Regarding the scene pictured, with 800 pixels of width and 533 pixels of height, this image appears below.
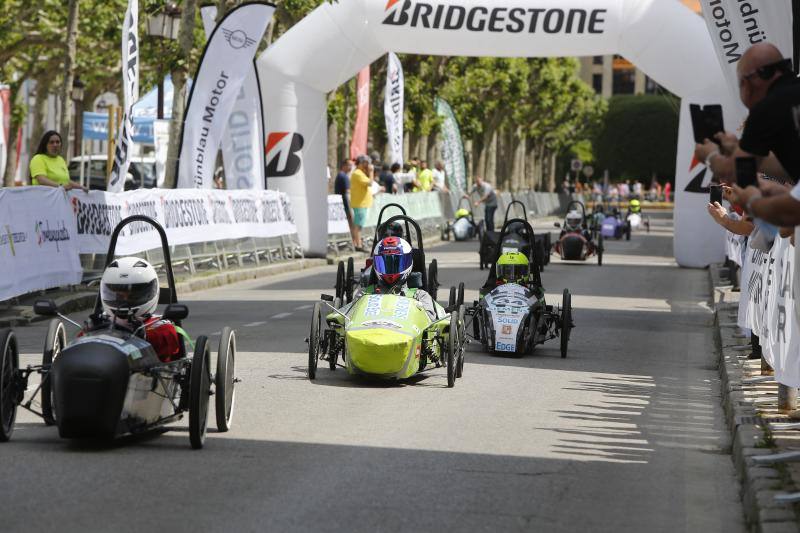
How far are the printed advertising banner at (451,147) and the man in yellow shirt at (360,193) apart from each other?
59.3 feet

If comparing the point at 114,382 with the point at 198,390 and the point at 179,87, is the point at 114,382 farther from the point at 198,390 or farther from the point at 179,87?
the point at 179,87

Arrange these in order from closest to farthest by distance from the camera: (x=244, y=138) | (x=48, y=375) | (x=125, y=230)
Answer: (x=48, y=375), (x=125, y=230), (x=244, y=138)

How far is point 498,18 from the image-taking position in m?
27.9

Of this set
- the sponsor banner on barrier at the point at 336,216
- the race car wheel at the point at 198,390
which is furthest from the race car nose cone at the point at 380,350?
the sponsor banner on barrier at the point at 336,216

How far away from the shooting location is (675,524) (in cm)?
756

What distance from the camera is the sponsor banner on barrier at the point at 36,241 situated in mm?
17469

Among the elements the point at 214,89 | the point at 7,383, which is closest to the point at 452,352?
the point at 7,383

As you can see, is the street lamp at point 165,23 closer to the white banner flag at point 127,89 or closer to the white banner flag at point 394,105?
the white banner flag at point 127,89

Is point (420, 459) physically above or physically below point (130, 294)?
below

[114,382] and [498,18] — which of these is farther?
[498,18]

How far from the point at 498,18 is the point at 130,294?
19.3 meters

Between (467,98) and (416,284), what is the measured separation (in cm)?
5723

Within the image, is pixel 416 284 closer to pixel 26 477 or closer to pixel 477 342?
pixel 477 342

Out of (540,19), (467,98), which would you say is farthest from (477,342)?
(467,98)
